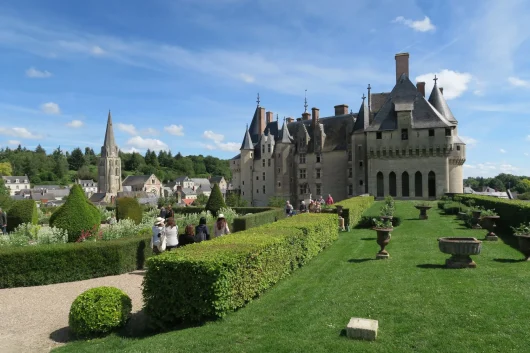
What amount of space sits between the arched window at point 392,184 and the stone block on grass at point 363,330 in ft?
132

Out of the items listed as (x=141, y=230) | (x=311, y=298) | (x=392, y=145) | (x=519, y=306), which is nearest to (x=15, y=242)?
(x=141, y=230)

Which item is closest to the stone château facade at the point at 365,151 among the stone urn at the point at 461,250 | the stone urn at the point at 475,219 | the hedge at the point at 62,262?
the stone urn at the point at 475,219

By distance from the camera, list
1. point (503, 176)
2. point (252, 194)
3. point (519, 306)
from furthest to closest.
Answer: point (503, 176) → point (252, 194) → point (519, 306)

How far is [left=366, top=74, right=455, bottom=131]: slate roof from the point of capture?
142 ft

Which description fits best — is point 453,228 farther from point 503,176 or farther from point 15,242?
point 503,176

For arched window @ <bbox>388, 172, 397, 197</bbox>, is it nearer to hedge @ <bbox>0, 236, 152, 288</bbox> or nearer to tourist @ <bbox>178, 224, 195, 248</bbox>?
tourist @ <bbox>178, 224, 195, 248</bbox>

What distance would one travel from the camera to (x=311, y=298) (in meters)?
8.48

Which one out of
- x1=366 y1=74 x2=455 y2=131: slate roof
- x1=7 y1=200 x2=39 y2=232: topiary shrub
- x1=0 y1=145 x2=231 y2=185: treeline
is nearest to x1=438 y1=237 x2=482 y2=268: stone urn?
x1=7 y1=200 x2=39 y2=232: topiary shrub

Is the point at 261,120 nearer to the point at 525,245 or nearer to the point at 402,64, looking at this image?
the point at 402,64

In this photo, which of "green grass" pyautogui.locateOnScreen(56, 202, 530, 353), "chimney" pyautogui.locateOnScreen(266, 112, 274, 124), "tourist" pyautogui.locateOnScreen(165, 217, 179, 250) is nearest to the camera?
"green grass" pyautogui.locateOnScreen(56, 202, 530, 353)

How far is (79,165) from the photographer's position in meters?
174

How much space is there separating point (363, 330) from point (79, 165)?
18789 centimetres

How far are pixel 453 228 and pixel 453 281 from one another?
34.6 ft

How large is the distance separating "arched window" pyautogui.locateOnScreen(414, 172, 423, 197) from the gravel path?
123 ft
